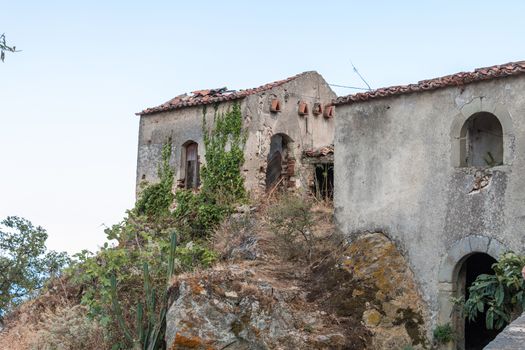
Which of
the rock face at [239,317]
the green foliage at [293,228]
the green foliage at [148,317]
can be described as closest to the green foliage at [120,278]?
the green foliage at [148,317]

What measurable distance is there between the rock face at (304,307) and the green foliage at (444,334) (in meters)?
0.30

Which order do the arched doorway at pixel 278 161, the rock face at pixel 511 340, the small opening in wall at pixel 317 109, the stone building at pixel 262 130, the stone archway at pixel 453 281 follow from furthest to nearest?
the small opening in wall at pixel 317 109 < the arched doorway at pixel 278 161 < the stone building at pixel 262 130 < the stone archway at pixel 453 281 < the rock face at pixel 511 340

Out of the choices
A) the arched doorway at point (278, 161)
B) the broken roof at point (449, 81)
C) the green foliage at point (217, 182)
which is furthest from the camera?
the arched doorway at point (278, 161)

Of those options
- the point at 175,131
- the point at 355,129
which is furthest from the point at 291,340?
the point at 175,131

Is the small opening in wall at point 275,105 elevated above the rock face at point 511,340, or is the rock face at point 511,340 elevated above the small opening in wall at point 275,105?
the small opening in wall at point 275,105

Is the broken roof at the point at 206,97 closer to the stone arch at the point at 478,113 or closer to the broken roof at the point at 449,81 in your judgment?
the broken roof at the point at 449,81

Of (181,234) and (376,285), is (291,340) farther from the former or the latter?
(181,234)

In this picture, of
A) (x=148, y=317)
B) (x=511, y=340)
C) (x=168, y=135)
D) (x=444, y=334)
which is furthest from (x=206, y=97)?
(x=511, y=340)

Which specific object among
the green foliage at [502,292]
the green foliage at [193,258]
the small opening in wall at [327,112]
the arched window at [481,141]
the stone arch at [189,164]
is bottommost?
the green foliage at [502,292]

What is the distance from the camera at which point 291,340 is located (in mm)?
14133

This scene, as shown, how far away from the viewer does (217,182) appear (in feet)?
70.1

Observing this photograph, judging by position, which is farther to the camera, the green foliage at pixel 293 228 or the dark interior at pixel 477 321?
the green foliage at pixel 293 228

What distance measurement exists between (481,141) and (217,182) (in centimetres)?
811

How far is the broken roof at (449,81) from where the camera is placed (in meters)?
14.3
